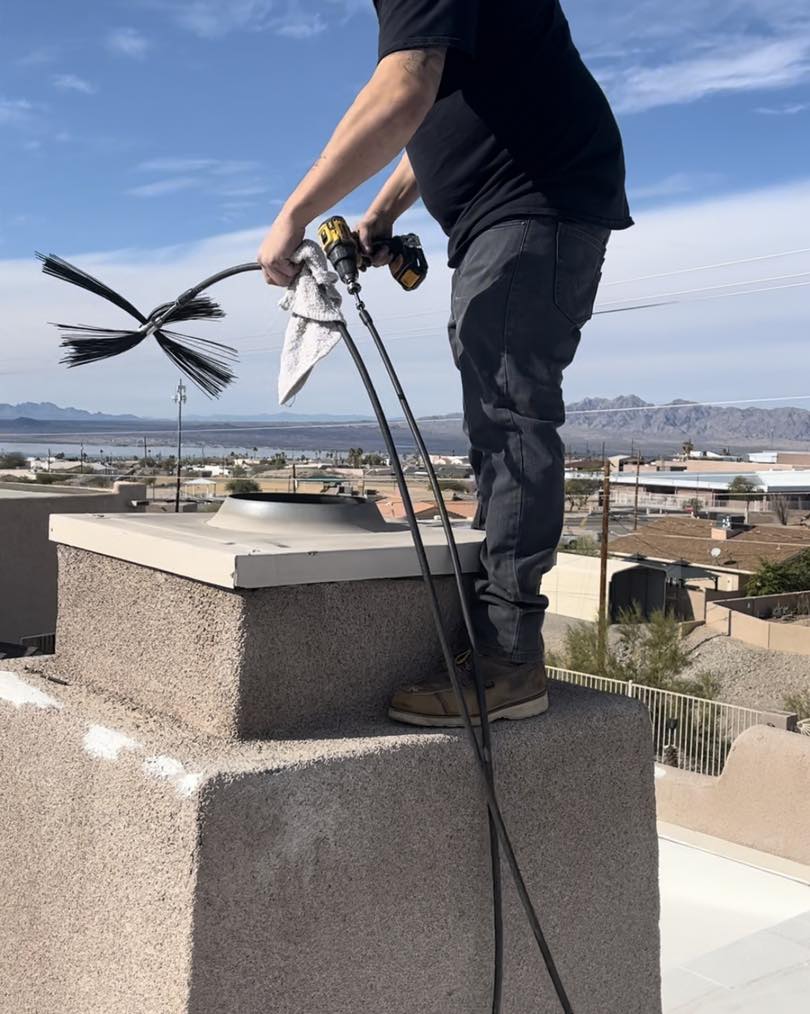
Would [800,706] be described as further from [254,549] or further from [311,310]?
[254,549]

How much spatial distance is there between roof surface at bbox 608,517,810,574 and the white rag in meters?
35.1

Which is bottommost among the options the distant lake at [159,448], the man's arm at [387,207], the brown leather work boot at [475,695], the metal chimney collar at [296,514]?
the distant lake at [159,448]

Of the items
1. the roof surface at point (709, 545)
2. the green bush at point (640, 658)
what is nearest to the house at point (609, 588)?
the roof surface at point (709, 545)

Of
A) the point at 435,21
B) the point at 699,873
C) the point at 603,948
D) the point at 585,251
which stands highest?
the point at 435,21

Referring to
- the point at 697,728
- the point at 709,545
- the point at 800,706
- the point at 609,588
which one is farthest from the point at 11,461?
the point at 697,728

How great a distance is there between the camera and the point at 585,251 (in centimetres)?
209

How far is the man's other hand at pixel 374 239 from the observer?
2.39 m

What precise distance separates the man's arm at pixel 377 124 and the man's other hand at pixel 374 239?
0.50m

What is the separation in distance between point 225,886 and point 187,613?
50 cm

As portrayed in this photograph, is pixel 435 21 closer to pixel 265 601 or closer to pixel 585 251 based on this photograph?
pixel 585 251

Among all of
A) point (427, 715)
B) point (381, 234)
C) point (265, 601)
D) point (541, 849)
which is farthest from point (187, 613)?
point (381, 234)

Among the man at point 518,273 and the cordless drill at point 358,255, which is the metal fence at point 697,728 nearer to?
the cordless drill at point 358,255

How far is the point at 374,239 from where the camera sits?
2414mm

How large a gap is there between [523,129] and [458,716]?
1.13m
